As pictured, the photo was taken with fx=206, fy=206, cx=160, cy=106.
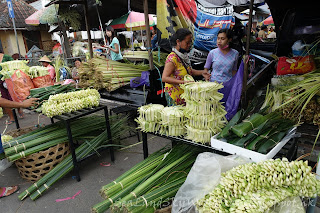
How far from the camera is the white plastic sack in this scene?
144 cm

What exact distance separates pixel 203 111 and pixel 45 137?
2.50 metres

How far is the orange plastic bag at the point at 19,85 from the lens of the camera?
3.94m

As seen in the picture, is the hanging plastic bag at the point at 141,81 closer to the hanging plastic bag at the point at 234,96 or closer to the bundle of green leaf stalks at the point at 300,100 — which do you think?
the hanging plastic bag at the point at 234,96

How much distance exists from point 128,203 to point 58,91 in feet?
8.53

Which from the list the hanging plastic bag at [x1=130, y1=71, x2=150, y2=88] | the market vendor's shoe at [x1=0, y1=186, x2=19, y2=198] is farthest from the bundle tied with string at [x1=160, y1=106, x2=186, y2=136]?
the market vendor's shoe at [x1=0, y1=186, x2=19, y2=198]

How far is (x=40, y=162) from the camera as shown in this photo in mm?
2990

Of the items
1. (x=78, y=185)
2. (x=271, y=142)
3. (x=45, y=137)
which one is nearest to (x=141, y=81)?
(x=45, y=137)

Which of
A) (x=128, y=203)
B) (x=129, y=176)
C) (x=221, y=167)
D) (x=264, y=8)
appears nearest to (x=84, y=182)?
(x=129, y=176)

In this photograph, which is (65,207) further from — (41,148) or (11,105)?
(11,105)

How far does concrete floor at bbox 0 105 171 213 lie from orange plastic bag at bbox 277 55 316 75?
2.51 meters

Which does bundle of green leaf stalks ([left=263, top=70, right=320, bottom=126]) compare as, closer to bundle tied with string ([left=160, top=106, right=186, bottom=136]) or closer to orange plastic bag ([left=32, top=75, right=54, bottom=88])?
bundle tied with string ([left=160, top=106, right=186, bottom=136])

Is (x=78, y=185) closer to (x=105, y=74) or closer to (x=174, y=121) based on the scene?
(x=174, y=121)

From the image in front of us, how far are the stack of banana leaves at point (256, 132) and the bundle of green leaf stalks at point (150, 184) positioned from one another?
560mm

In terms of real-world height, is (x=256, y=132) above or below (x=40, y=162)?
above
